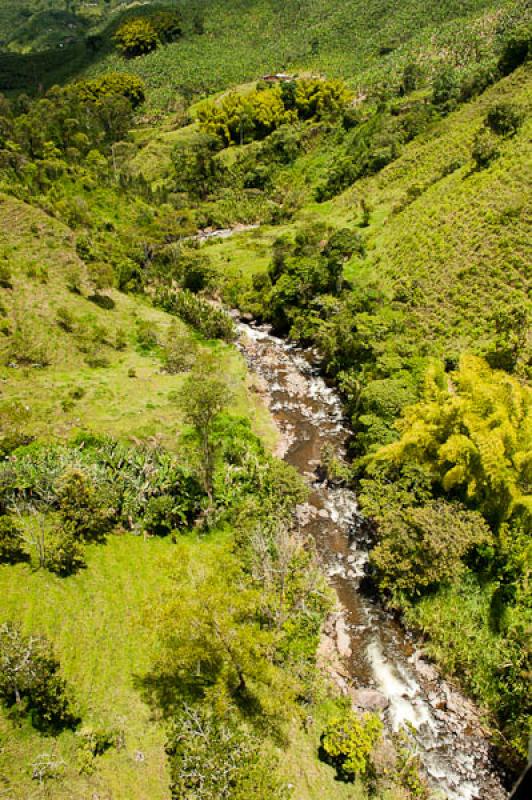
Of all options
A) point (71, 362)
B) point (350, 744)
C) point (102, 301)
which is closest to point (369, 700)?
point (350, 744)

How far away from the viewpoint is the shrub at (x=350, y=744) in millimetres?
18344

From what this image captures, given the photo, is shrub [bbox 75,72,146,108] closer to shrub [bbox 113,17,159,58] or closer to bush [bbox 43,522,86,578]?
shrub [bbox 113,17,159,58]

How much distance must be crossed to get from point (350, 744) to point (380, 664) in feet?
19.7

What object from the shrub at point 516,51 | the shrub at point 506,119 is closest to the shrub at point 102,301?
the shrub at point 506,119

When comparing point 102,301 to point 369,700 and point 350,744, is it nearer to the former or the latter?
point 369,700

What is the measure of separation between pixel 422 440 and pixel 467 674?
1194 cm

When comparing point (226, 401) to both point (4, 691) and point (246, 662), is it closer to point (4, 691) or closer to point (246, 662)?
point (246, 662)

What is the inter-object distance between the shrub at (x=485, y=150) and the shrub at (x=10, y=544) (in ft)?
196

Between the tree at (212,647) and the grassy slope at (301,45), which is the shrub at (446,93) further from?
the tree at (212,647)

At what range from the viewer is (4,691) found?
647 inches

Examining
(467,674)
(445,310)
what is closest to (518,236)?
(445,310)

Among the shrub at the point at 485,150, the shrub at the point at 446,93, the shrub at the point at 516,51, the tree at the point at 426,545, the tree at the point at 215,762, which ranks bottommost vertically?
the tree at the point at 215,762

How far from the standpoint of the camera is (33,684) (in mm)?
16172

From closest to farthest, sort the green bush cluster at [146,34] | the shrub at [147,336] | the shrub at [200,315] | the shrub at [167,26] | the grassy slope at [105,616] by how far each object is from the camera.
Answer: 1. the grassy slope at [105,616]
2. the shrub at [147,336]
3. the shrub at [200,315]
4. the green bush cluster at [146,34]
5. the shrub at [167,26]
